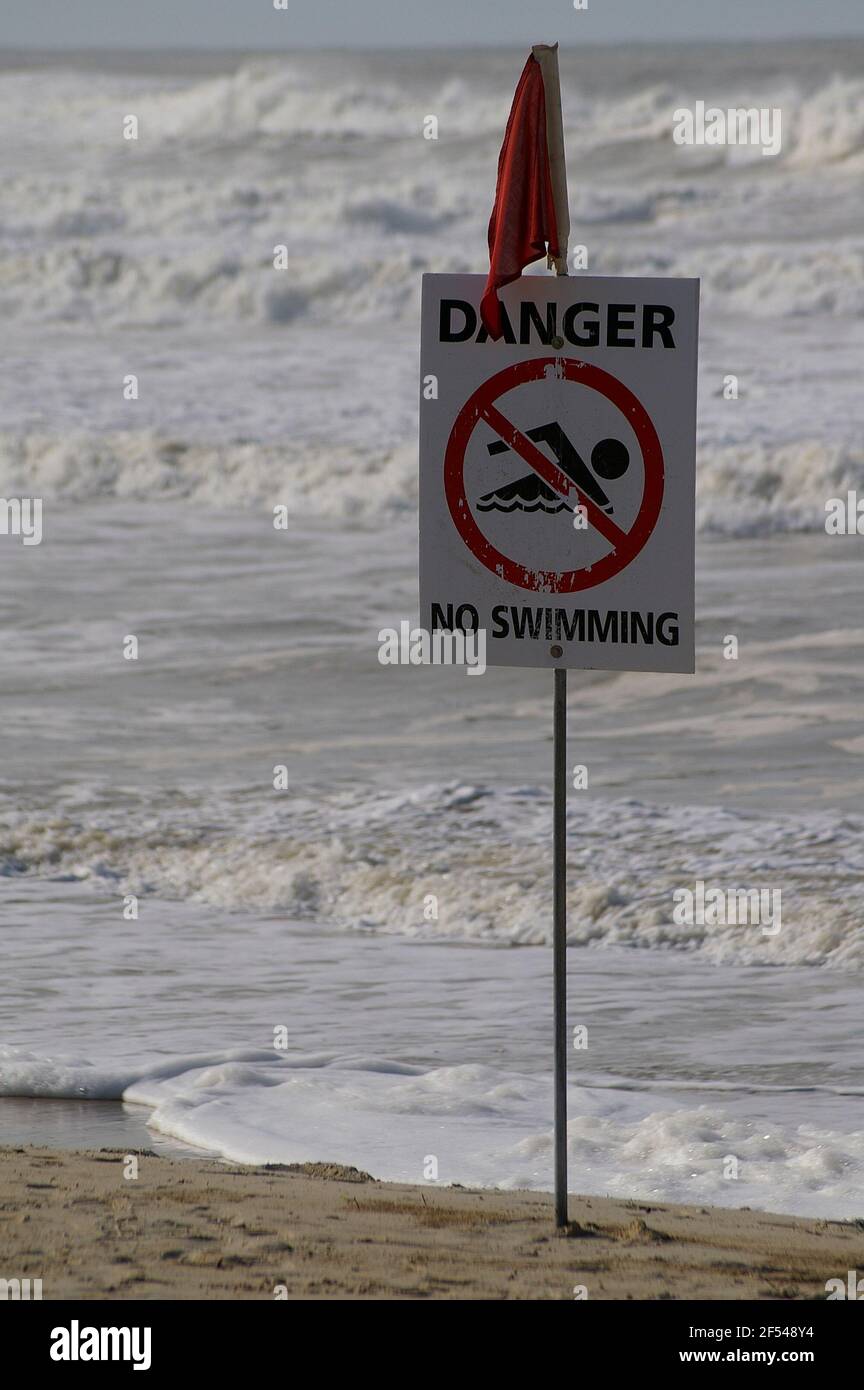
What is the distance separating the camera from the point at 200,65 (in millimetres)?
48562

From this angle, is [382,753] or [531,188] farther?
[382,753]

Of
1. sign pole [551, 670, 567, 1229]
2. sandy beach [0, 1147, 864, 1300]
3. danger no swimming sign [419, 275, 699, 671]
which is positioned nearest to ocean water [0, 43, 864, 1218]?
sandy beach [0, 1147, 864, 1300]

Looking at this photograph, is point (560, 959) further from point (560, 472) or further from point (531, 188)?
point (531, 188)

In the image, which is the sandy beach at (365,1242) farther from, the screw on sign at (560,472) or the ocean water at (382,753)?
the screw on sign at (560,472)

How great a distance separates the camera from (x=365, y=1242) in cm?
387

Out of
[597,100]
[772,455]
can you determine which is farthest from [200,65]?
[772,455]

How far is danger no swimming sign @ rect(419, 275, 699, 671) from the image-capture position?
4051 mm

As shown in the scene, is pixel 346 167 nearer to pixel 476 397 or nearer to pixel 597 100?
pixel 597 100

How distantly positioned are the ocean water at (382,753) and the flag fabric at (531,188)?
8.28ft

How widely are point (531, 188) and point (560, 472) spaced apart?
0.65 metres

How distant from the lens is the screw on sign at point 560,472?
4.07 meters

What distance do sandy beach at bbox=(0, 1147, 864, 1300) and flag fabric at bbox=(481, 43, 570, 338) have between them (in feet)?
6.54

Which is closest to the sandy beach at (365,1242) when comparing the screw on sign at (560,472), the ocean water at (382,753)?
the ocean water at (382,753)

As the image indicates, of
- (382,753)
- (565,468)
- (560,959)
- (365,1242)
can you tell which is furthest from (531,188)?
(382,753)
